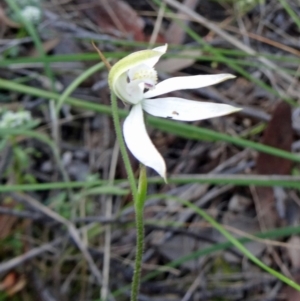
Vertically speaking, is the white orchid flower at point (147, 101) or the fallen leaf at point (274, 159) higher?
the white orchid flower at point (147, 101)

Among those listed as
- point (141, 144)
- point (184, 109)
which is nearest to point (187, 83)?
point (184, 109)

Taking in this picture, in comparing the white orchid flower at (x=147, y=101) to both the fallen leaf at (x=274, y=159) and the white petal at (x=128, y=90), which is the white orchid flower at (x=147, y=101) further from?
the fallen leaf at (x=274, y=159)

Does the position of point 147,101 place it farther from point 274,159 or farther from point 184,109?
point 274,159

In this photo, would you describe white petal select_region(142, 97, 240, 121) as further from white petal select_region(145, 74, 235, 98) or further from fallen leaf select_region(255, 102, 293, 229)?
fallen leaf select_region(255, 102, 293, 229)

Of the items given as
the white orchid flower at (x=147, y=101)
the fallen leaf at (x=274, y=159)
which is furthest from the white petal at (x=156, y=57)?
the fallen leaf at (x=274, y=159)

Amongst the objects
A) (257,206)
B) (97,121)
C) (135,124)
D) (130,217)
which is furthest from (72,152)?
(135,124)

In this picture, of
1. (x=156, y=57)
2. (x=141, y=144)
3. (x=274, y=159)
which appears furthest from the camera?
(x=274, y=159)

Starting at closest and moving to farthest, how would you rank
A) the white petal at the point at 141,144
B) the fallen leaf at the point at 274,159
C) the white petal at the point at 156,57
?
the white petal at the point at 141,144
the white petal at the point at 156,57
the fallen leaf at the point at 274,159
